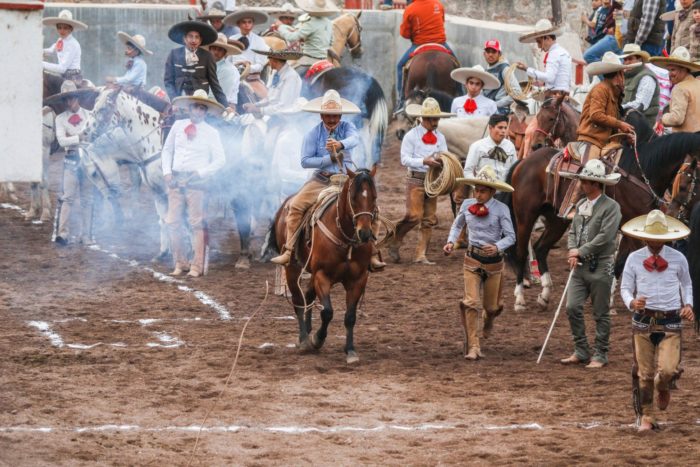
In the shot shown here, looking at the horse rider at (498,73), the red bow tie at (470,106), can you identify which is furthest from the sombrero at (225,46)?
the horse rider at (498,73)

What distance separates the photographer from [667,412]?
36.0 feet

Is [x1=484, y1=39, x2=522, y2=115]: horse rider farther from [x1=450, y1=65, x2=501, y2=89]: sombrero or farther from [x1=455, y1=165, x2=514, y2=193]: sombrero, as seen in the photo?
[x1=455, y1=165, x2=514, y2=193]: sombrero

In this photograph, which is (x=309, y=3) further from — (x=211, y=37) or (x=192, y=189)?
(x=192, y=189)

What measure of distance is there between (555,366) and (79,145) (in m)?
8.26

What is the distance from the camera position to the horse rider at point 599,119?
1434 centimetres

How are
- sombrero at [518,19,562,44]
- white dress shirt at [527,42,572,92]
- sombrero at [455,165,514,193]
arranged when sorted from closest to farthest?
sombrero at [455,165,514,193] < white dress shirt at [527,42,572,92] < sombrero at [518,19,562,44]

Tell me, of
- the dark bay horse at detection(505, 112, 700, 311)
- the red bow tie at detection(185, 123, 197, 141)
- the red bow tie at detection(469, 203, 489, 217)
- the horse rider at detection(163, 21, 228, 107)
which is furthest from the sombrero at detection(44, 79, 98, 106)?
the red bow tie at detection(469, 203, 489, 217)

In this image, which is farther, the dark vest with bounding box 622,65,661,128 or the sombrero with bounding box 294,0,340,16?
the sombrero with bounding box 294,0,340,16

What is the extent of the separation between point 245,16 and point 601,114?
913 centimetres

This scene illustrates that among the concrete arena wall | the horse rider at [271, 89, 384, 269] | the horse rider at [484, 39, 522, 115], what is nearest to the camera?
the horse rider at [271, 89, 384, 269]

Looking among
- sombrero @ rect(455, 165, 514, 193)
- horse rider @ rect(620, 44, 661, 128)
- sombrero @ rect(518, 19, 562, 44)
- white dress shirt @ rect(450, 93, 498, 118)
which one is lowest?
sombrero @ rect(455, 165, 514, 193)

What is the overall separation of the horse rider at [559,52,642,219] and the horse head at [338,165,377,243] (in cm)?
282

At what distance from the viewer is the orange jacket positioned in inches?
885

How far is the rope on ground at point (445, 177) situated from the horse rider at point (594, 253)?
4732 mm
